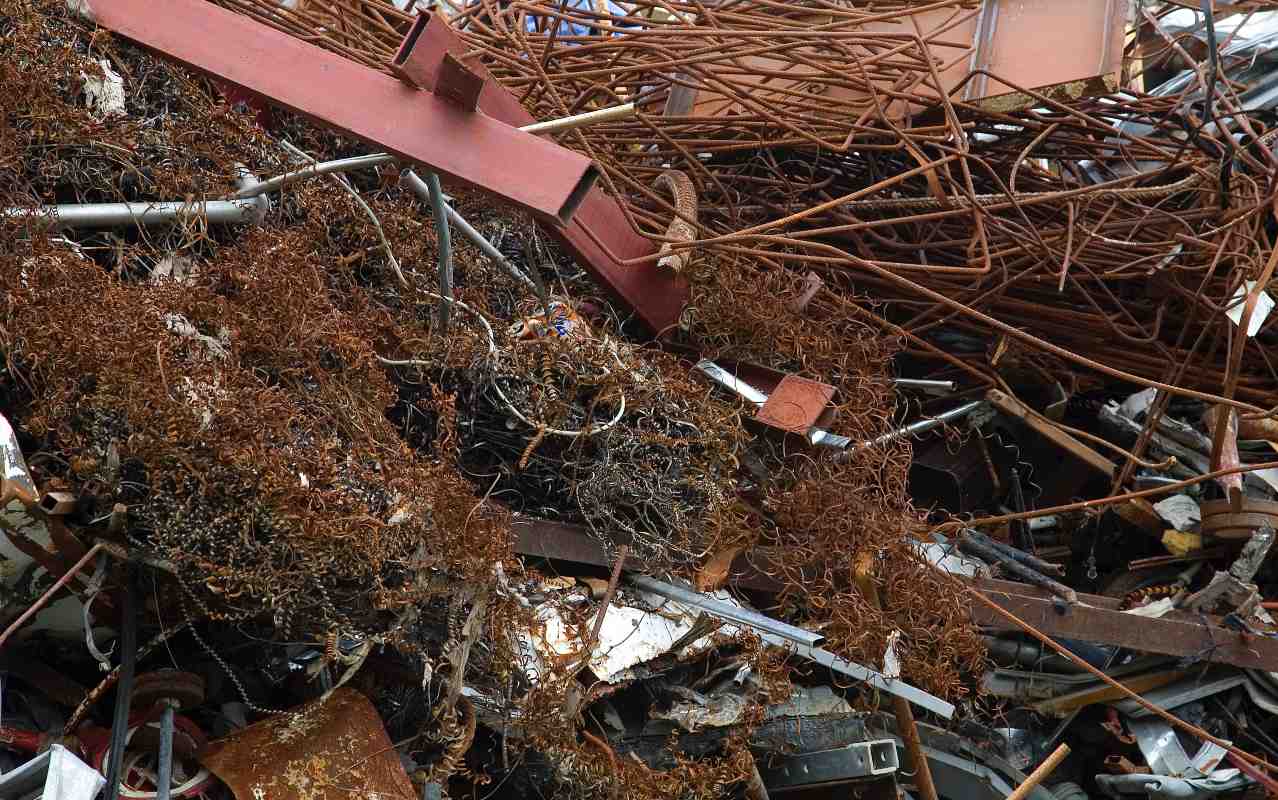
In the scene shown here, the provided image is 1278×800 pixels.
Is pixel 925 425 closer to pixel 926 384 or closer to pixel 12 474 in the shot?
pixel 926 384

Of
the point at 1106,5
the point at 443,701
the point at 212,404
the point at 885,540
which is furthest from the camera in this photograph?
the point at 1106,5

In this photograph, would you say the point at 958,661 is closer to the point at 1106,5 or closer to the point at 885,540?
the point at 885,540

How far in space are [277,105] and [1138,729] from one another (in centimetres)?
385

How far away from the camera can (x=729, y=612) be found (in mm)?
3887

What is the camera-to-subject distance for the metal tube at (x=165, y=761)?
300 centimetres

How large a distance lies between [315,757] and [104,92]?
218cm

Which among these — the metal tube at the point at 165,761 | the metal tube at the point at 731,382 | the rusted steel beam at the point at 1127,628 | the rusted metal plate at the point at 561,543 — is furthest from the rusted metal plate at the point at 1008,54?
the metal tube at the point at 165,761

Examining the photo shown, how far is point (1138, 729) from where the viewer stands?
488 cm

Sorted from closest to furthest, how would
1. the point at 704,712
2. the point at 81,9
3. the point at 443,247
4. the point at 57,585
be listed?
the point at 57,585 → the point at 704,712 → the point at 443,247 → the point at 81,9

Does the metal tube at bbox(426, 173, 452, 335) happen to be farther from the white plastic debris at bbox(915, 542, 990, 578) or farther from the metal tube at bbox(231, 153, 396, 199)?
the white plastic debris at bbox(915, 542, 990, 578)

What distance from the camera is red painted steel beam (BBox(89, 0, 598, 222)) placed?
3.43 metres

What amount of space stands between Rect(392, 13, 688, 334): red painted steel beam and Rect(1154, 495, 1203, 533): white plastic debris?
2388 mm

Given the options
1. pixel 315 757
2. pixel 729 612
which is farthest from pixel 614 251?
pixel 315 757

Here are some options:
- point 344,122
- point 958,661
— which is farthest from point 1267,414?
point 344,122
